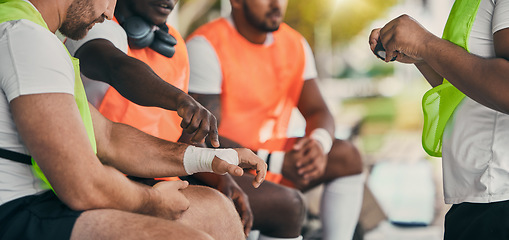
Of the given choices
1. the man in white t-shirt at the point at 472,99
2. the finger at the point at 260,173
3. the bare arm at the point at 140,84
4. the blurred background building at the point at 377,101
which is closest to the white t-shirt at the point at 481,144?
the man in white t-shirt at the point at 472,99

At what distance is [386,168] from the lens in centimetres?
419

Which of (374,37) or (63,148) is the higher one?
(374,37)

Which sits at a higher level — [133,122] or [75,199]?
[75,199]

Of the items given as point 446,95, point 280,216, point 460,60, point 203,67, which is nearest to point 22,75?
point 460,60

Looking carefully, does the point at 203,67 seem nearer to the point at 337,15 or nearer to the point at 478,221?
the point at 478,221

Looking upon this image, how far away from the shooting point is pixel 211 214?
139 cm

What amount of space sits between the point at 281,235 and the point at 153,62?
0.73 meters

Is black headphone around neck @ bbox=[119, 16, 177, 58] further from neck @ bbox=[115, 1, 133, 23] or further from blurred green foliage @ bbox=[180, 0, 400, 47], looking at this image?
blurred green foliage @ bbox=[180, 0, 400, 47]

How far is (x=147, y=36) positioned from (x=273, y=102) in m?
0.79

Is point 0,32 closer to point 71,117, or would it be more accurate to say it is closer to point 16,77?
point 16,77

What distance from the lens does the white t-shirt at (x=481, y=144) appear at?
134cm

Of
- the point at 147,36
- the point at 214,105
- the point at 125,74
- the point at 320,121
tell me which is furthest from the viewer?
the point at 320,121

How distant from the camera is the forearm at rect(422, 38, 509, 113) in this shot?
124 centimetres

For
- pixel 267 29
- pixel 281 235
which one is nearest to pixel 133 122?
pixel 281 235
